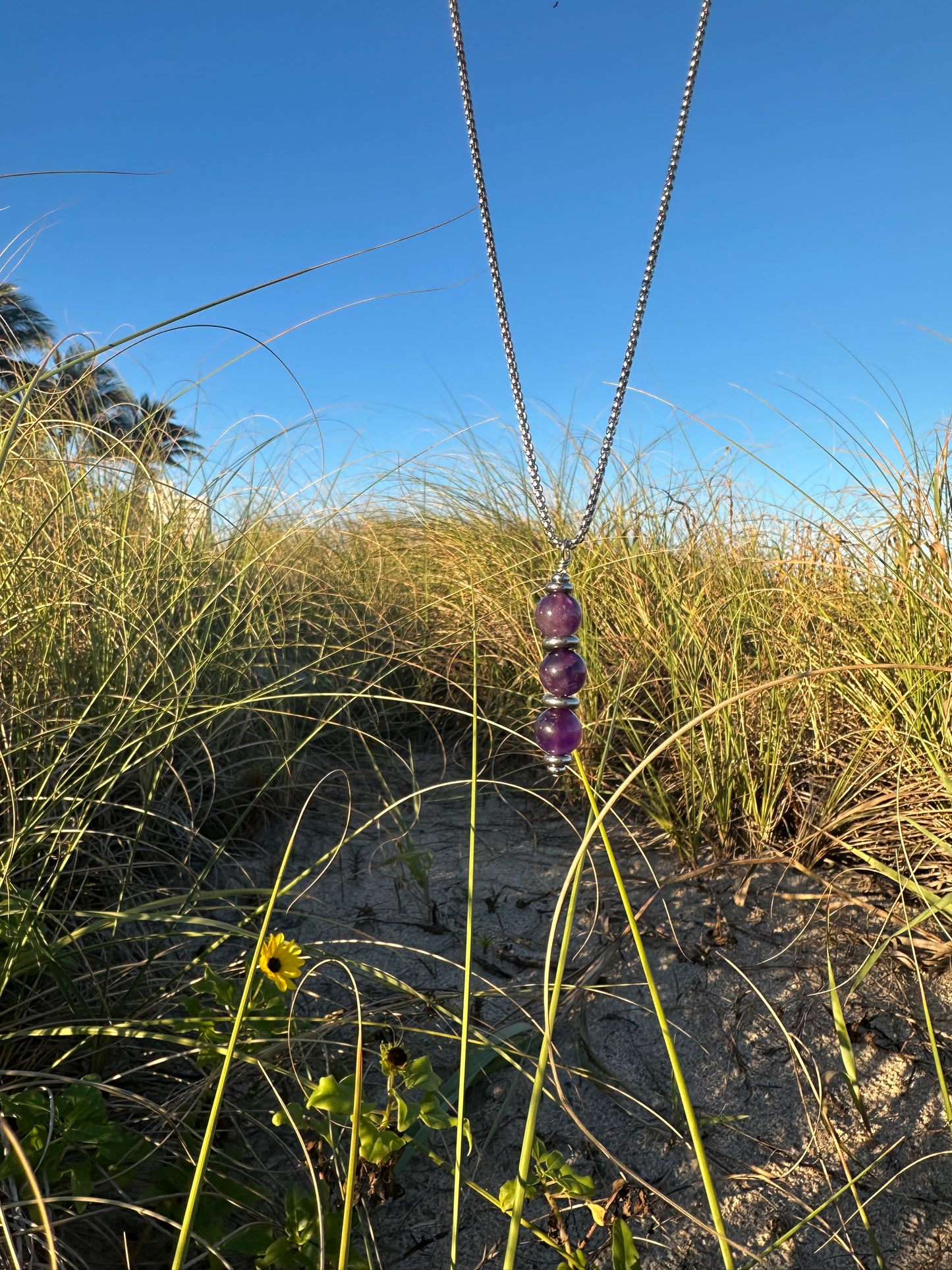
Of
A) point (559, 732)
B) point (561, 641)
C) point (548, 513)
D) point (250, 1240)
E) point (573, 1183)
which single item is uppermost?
point (548, 513)

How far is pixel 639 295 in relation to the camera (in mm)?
1289

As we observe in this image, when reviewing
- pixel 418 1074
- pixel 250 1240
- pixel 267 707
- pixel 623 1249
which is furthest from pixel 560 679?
pixel 267 707

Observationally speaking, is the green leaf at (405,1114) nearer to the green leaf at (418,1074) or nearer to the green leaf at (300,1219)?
the green leaf at (418,1074)

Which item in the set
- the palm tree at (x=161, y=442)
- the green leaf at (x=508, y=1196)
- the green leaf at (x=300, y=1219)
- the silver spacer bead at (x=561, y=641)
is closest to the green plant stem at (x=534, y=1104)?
the green leaf at (x=508, y=1196)

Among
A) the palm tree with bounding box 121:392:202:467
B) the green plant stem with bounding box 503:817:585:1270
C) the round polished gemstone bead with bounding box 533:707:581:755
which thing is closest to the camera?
the green plant stem with bounding box 503:817:585:1270

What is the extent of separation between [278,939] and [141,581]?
126 cm

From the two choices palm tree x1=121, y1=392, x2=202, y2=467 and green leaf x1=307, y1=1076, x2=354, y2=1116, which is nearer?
green leaf x1=307, y1=1076, x2=354, y2=1116

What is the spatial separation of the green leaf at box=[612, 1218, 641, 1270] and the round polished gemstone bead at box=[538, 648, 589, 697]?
597 mm

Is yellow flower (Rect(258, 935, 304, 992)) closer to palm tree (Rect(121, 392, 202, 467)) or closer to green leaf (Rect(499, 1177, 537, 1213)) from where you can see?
green leaf (Rect(499, 1177, 537, 1213))

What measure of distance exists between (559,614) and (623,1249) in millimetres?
721

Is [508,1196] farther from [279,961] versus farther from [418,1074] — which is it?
[279,961]

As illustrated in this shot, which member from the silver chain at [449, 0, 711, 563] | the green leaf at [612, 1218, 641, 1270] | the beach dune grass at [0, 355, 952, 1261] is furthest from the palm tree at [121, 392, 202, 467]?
the green leaf at [612, 1218, 641, 1270]

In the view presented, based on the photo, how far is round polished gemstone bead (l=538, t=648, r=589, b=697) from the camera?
3.65 ft

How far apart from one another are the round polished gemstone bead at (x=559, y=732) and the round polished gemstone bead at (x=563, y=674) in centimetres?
3
